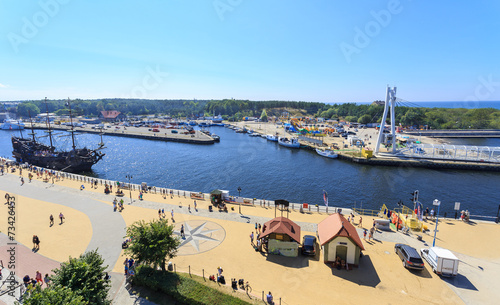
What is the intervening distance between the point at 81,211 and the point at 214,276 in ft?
77.0

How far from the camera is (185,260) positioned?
22.4m

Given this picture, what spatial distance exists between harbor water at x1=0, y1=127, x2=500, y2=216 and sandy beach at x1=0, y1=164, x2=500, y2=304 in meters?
13.3

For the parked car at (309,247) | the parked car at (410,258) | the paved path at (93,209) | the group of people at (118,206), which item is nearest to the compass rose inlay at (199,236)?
the paved path at (93,209)

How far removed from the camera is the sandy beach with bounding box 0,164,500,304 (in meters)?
18.8

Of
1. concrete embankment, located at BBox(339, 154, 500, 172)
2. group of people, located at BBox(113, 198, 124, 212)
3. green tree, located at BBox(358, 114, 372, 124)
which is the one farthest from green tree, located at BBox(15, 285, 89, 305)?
green tree, located at BBox(358, 114, 372, 124)

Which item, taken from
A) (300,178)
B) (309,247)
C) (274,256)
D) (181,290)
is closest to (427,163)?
(300,178)

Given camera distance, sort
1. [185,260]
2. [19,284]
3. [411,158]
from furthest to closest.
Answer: [411,158] → [185,260] → [19,284]

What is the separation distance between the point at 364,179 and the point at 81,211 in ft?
179

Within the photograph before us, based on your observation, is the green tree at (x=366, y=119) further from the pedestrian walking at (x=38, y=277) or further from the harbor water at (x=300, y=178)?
the pedestrian walking at (x=38, y=277)

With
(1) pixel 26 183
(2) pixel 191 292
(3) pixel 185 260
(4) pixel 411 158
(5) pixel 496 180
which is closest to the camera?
(2) pixel 191 292

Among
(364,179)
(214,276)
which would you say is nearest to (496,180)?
(364,179)

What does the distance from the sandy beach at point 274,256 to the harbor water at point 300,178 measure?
13.3 meters

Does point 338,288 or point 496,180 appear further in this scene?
point 496,180

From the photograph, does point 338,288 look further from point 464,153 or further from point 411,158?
point 464,153
